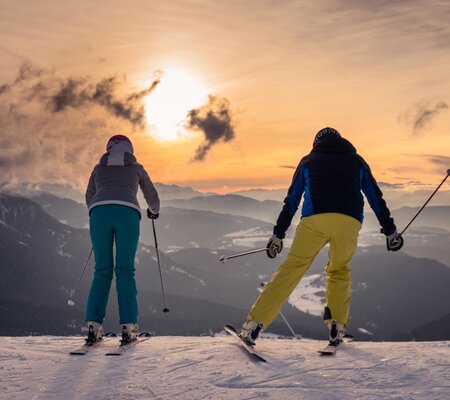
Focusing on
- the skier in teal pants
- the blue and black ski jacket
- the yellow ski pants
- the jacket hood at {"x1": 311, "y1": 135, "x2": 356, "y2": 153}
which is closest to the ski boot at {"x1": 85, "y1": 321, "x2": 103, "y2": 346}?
the skier in teal pants

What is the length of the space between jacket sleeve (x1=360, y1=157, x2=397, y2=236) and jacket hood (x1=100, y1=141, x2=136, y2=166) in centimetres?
392

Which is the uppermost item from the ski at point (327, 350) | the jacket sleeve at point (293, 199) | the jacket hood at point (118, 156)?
the jacket hood at point (118, 156)

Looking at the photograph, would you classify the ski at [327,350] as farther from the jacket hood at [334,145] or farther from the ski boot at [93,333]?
the ski boot at [93,333]

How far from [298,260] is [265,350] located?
142 cm

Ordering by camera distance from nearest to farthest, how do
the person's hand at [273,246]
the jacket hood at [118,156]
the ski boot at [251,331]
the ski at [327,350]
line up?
1. the ski at [327,350]
2. the ski boot at [251,331]
3. the person's hand at [273,246]
4. the jacket hood at [118,156]

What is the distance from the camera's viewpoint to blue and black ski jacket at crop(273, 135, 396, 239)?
7775 millimetres

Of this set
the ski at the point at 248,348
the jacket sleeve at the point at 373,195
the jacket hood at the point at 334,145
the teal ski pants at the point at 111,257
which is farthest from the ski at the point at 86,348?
the jacket sleeve at the point at 373,195

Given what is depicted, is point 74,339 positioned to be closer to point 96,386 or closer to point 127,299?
point 127,299

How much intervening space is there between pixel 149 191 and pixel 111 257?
1.47m

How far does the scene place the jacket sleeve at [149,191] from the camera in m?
9.22

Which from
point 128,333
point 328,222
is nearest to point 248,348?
point 328,222

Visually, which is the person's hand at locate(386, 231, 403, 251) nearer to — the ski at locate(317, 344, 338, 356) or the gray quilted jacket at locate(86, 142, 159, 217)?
the ski at locate(317, 344, 338, 356)

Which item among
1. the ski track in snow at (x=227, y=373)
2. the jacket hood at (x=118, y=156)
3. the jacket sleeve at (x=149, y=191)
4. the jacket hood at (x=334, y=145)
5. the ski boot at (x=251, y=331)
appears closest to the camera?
the ski track in snow at (x=227, y=373)

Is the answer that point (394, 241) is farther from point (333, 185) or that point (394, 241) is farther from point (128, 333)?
point (128, 333)
